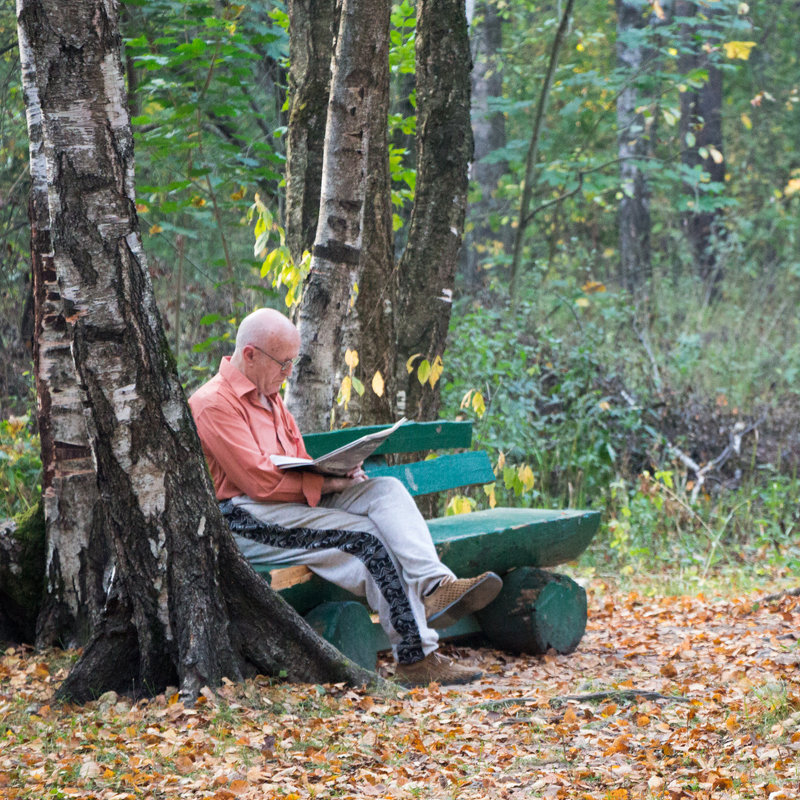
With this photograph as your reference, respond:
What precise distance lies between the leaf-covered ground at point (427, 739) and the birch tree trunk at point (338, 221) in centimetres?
184

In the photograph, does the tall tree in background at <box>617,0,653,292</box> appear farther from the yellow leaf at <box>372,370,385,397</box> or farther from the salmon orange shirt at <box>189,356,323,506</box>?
the salmon orange shirt at <box>189,356,323,506</box>

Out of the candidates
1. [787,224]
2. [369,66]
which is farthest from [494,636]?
[787,224]

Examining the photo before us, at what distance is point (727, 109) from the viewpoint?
824 inches

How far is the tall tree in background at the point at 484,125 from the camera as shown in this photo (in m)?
13.4

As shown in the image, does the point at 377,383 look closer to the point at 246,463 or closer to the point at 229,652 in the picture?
the point at 246,463

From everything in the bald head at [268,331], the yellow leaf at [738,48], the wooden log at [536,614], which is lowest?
the wooden log at [536,614]

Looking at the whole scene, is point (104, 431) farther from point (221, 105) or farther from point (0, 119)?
point (0, 119)

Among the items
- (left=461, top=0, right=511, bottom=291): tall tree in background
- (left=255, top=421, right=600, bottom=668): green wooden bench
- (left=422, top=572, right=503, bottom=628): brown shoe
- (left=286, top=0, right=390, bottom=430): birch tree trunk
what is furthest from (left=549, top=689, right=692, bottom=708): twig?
(left=461, top=0, right=511, bottom=291): tall tree in background

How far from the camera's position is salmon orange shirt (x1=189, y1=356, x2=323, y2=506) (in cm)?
439

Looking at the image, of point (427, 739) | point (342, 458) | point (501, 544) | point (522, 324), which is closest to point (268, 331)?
point (342, 458)

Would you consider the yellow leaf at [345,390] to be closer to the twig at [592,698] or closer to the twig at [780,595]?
the twig at [592,698]

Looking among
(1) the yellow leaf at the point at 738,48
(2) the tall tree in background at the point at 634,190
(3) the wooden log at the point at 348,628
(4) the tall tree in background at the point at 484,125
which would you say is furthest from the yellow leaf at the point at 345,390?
(2) the tall tree in background at the point at 634,190

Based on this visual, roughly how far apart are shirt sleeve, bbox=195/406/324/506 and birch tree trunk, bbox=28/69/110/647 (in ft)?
2.15

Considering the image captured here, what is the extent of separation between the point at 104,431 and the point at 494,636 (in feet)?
8.36
